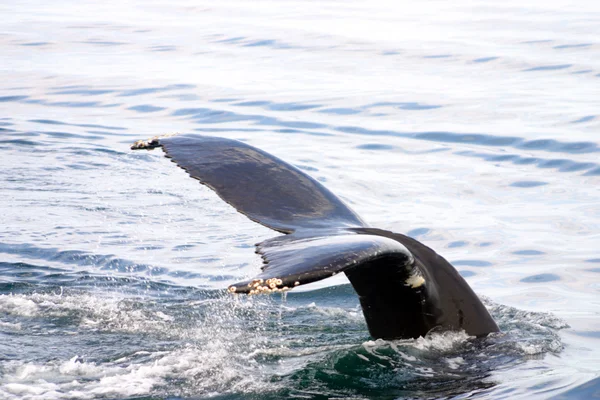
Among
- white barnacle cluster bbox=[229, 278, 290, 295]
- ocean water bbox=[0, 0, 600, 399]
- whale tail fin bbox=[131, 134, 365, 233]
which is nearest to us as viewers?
white barnacle cluster bbox=[229, 278, 290, 295]

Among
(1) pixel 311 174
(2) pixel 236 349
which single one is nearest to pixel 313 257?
(2) pixel 236 349

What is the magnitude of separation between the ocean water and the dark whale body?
0.13 metres

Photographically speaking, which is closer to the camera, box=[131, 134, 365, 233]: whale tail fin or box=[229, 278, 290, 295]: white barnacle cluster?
box=[229, 278, 290, 295]: white barnacle cluster

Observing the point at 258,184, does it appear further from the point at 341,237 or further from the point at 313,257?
the point at 313,257

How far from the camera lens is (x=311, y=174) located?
1041 centimetres

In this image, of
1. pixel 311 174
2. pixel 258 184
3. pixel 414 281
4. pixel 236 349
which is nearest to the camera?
pixel 414 281

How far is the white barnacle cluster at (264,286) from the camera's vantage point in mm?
3154

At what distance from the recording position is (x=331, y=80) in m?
16.5

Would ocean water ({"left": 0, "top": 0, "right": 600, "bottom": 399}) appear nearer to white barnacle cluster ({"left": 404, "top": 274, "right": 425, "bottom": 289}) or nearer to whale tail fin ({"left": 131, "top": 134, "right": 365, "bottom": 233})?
white barnacle cluster ({"left": 404, "top": 274, "right": 425, "bottom": 289})

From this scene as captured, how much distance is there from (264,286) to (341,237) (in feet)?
2.44

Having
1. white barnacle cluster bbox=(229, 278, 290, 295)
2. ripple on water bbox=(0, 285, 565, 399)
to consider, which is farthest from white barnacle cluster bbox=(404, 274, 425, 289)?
white barnacle cluster bbox=(229, 278, 290, 295)

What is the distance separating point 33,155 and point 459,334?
23.5 feet

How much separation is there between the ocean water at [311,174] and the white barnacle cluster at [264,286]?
134cm

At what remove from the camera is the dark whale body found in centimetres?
411
